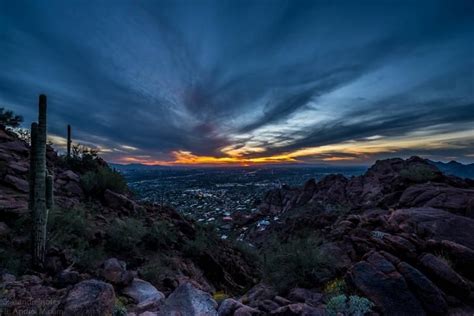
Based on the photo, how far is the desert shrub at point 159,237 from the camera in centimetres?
1156

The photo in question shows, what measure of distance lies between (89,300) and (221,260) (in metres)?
9.45

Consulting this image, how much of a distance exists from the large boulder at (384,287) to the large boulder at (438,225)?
10.4 ft

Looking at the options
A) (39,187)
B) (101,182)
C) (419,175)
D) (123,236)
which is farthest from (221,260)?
(419,175)

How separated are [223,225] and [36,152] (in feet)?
88.9

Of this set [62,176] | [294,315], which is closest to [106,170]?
[62,176]

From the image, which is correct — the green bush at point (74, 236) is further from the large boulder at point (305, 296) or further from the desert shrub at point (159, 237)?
the large boulder at point (305, 296)

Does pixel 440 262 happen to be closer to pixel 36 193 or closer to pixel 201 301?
pixel 201 301

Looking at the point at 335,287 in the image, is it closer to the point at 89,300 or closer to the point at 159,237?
the point at 89,300

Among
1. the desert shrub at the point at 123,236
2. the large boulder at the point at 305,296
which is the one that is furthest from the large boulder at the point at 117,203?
the large boulder at the point at 305,296

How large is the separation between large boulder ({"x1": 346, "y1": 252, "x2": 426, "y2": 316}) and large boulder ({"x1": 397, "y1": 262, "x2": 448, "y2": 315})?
7.8 inches

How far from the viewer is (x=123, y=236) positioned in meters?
10.4

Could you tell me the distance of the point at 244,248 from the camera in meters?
15.8

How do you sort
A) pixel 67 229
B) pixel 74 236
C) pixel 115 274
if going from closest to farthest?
pixel 115 274
pixel 74 236
pixel 67 229

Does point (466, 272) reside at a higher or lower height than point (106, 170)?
lower
